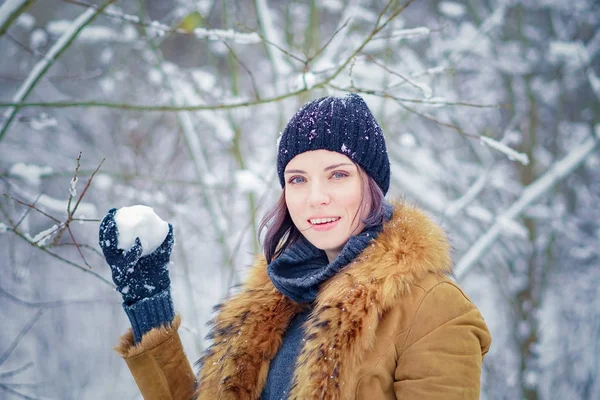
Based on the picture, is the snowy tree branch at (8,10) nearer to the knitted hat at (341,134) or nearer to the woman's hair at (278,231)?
the knitted hat at (341,134)

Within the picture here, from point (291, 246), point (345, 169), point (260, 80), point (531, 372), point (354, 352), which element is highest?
point (260, 80)

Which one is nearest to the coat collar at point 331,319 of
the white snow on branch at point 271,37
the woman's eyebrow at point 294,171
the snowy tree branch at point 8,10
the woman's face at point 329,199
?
the woman's face at point 329,199

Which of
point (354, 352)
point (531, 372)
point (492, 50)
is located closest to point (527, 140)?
point (492, 50)

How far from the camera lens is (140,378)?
167 centimetres

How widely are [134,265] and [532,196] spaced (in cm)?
396

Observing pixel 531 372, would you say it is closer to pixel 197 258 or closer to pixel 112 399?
pixel 197 258

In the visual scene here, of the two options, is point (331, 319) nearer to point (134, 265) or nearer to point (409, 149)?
point (134, 265)

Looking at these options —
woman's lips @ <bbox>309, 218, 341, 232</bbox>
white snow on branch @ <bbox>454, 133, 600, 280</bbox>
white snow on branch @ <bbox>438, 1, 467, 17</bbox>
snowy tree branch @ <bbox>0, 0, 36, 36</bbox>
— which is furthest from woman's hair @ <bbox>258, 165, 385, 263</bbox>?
white snow on branch @ <bbox>438, 1, 467, 17</bbox>

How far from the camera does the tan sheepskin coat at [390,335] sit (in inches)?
44.6

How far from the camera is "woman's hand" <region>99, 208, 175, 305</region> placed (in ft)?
5.18

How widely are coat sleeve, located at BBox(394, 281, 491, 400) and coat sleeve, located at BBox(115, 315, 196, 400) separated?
929mm

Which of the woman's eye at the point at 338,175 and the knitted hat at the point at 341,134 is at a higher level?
the knitted hat at the point at 341,134

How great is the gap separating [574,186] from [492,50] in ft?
7.78

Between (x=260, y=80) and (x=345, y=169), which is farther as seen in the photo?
(x=260, y=80)
